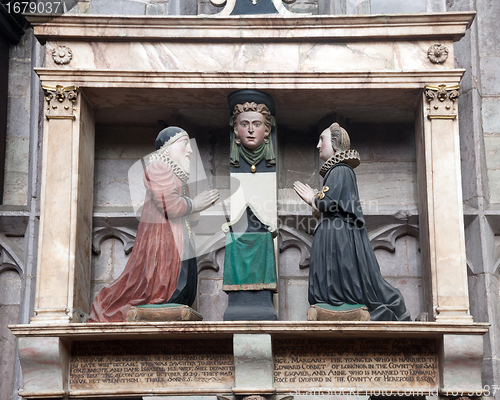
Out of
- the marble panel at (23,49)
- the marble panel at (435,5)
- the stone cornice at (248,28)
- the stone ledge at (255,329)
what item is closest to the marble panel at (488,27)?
the marble panel at (435,5)

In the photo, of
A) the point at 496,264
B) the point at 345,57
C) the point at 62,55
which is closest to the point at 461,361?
the point at 496,264

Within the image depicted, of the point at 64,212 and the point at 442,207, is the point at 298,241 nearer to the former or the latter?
the point at 442,207

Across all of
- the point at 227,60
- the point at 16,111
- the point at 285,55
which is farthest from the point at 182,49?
the point at 16,111

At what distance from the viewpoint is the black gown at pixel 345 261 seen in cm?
616

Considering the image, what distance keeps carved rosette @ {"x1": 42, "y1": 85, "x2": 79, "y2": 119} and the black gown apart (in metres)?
2.05

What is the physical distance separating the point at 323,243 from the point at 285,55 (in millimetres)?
1589

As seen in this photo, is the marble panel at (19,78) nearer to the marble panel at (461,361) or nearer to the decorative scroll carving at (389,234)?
the decorative scroll carving at (389,234)

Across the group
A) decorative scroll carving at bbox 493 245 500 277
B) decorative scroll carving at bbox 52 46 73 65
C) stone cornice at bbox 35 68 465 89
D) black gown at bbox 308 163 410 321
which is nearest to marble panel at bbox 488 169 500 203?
decorative scroll carving at bbox 493 245 500 277

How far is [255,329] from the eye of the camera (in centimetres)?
601

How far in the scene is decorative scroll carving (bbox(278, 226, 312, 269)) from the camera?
23.1 ft

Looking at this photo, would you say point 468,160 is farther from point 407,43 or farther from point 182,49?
point 182,49

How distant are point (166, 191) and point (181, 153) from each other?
0.38m

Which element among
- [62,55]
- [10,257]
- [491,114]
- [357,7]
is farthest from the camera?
[357,7]

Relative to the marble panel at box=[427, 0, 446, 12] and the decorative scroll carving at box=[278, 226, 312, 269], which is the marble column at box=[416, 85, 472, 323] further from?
the marble panel at box=[427, 0, 446, 12]
